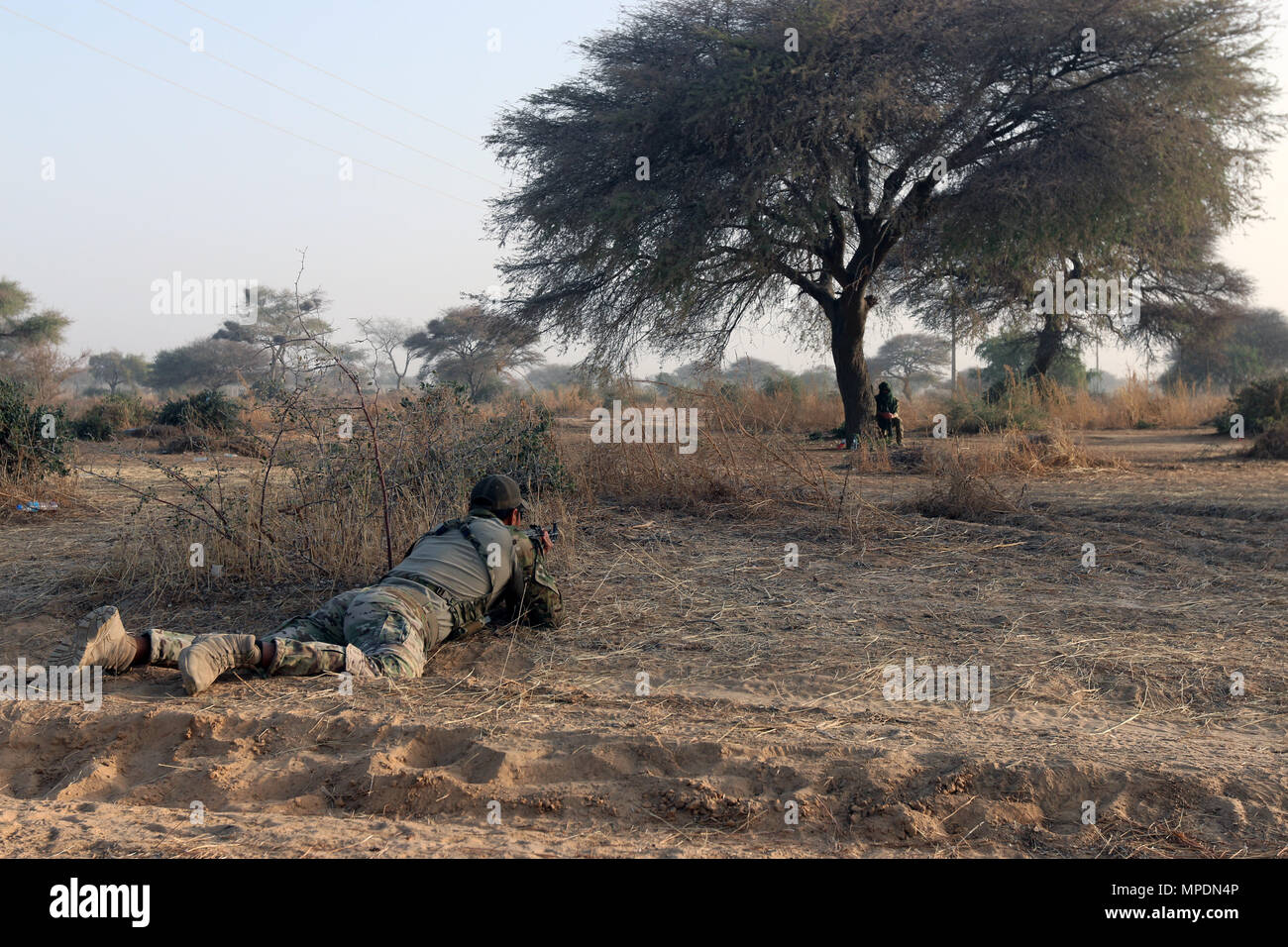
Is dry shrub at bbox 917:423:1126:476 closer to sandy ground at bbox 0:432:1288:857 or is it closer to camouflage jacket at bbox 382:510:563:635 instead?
sandy ground at bbox 0:432:1288:857

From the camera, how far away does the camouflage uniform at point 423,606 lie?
4273mm

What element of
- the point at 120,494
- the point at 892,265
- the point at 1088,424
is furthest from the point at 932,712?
the point at 1088,424

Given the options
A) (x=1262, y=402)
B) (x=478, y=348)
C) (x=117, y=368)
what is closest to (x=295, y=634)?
(x=478, y=348)

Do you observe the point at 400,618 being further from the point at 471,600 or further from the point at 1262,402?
the point at 1262,402

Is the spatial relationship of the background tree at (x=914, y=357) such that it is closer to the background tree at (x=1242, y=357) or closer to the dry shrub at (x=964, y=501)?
the background tree at (x=1242, y=357)

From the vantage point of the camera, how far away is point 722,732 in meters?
3.58

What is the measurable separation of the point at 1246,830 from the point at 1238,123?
1346cm

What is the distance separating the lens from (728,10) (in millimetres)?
14695

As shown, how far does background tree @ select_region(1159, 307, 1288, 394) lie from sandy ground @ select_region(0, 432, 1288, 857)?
2458 centimetres

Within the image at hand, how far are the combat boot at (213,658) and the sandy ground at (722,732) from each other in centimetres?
9

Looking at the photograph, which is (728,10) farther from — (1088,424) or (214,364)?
(214,364)

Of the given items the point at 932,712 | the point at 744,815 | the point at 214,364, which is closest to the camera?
the point at 744,815

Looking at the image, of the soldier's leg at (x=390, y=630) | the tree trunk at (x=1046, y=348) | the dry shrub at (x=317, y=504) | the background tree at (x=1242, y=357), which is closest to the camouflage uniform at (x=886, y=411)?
the dry shrub at (x=317, y=504)

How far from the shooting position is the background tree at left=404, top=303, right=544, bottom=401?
53.6ft
